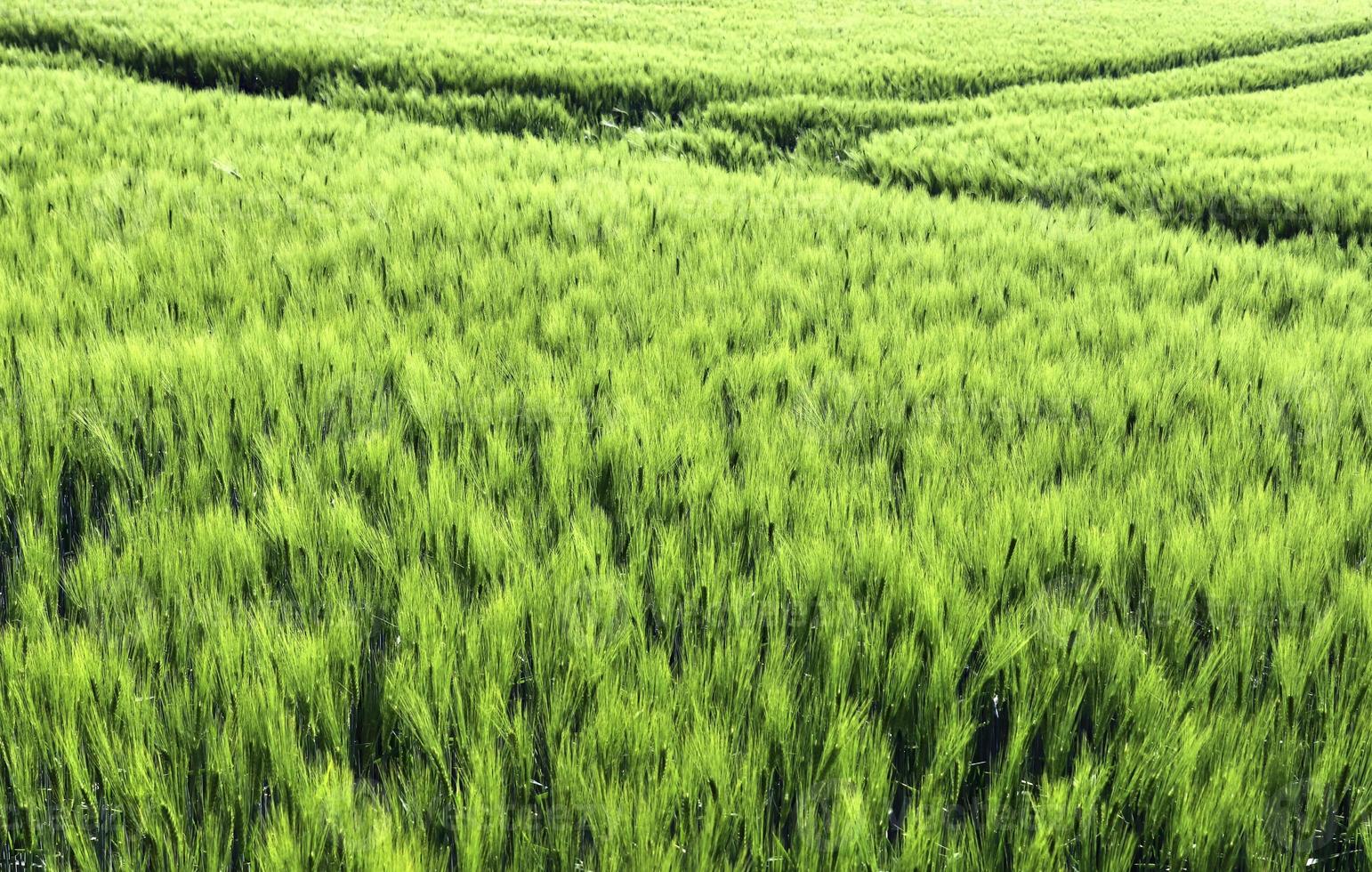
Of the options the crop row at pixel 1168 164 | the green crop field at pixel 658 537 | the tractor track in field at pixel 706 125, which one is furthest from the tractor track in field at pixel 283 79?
the green crop field at pixel 658 537

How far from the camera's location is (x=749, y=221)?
4609 mm

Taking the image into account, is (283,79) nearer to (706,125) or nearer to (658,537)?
(706,125)

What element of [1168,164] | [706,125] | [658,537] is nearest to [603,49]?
[706,125]

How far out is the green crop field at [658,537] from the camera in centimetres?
107

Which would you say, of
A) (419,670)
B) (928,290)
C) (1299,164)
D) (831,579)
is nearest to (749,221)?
(928,290)

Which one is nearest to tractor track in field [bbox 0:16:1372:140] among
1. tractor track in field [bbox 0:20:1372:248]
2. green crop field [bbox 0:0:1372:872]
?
Result: tractor track in field [bbox 0:20:1372:248]

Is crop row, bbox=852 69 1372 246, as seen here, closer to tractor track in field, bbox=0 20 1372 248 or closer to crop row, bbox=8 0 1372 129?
tractor track in field, bbox=0 20 1372 248

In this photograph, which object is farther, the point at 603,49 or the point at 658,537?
the point at 603,49

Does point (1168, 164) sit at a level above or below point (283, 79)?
below

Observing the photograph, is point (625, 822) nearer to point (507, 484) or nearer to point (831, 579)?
point (831, 579)

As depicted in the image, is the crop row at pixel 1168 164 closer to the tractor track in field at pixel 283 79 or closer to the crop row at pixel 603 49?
the tractor track in field at pixel 283 79

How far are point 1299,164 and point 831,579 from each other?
761 cm

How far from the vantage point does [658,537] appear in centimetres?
169

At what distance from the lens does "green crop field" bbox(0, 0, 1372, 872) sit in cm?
107
